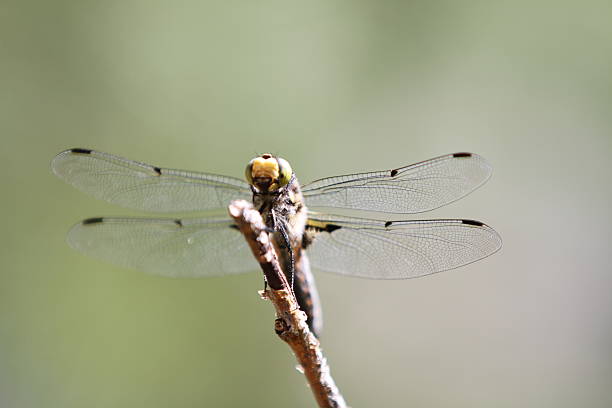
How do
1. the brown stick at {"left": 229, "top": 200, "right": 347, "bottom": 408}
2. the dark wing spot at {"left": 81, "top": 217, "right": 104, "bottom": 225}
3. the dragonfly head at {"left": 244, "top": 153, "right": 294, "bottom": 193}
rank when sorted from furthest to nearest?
1. the dark wing spot at {"left": 81, "top": 217, "right": 104, "bottom": 225}
2. the dragonfly head at {"left": 244, "top": 153, "right": 294, "bottom": 193}
3. the brown stick at {"left": 229, "top": 200, "right": 347, "bottom": 408}

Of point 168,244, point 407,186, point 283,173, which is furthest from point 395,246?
point 168,244

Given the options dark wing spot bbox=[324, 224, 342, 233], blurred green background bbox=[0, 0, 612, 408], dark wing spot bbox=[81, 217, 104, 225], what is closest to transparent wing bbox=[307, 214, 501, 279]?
dark wing spot bbox=[324, 224, 342, 233]

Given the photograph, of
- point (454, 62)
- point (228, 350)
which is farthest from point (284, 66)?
point (228, 350)

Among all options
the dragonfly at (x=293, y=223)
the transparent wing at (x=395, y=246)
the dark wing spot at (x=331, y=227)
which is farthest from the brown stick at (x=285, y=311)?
the dark wing spot at (x=331, y=227)

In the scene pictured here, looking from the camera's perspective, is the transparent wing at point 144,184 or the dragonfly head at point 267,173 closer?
the dragonfly head at point 267,173

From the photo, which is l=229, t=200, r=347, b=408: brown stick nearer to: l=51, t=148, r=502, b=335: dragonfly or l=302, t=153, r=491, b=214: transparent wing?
l=51, t=148, r=502, b=335: dragonfly

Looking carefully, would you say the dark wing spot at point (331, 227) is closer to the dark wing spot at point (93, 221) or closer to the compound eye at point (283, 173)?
the compound eye at point (283, 173)

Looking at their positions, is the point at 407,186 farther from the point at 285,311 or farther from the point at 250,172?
the point at 285,311
